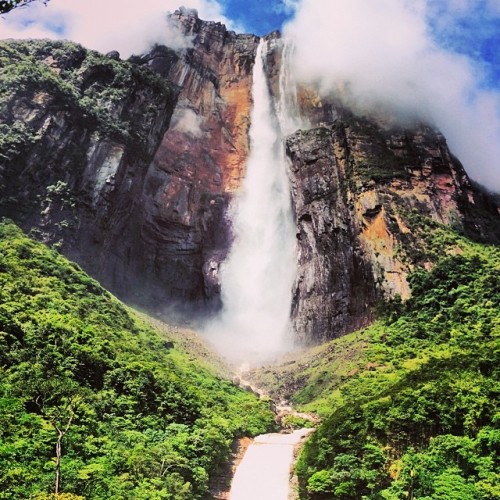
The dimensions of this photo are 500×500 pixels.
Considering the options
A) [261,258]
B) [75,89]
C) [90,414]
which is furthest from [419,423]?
[75,89]

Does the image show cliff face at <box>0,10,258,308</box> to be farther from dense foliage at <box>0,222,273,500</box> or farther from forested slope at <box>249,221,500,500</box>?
forested slope at <box>249,221,500,500</box>

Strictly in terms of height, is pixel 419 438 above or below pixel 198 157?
below

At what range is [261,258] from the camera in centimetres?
5988

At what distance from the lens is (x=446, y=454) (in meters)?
13.1

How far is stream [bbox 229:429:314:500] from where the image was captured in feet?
51.9

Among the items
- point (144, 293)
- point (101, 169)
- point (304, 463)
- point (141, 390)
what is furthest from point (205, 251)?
point (304, 463)

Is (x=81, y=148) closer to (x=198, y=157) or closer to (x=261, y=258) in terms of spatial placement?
(x=198, y=157)

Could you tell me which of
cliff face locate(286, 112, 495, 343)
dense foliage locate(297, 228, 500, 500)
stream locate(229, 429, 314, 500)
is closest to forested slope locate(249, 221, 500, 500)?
dense foliage locate(297, 228, 500, 500)

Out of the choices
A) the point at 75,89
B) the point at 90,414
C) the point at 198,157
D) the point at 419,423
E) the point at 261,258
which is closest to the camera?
the point at 419,423

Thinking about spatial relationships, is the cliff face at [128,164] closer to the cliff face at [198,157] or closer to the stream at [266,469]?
the cliff face at [198,157]

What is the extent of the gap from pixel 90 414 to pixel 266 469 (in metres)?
7.19

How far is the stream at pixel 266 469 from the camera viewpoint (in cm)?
1581

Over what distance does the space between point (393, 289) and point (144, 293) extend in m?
27.7

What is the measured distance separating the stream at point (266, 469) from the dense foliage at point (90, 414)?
1030 millimetres
